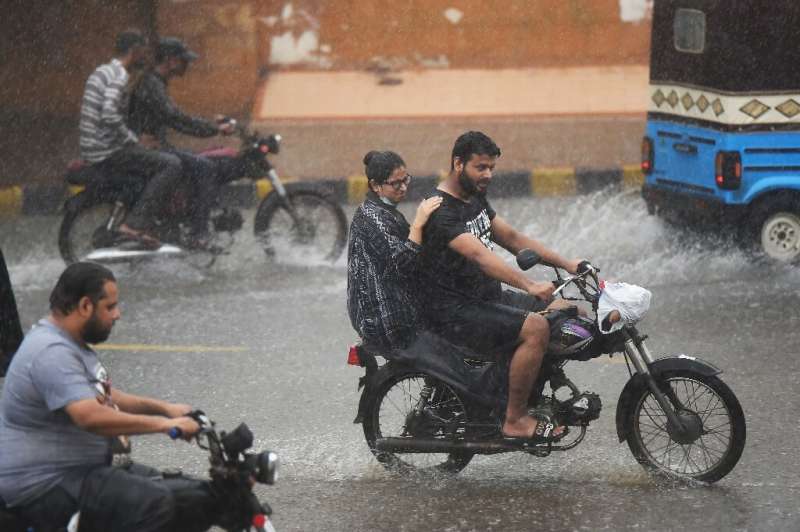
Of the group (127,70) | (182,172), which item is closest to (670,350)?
(182,172)

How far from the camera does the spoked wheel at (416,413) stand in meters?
5.94

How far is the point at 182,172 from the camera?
1051 centimetres

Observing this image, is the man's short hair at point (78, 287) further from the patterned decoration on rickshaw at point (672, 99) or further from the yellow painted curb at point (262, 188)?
the yellow painted curb at point (262, 188)

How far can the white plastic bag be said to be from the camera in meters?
5.59

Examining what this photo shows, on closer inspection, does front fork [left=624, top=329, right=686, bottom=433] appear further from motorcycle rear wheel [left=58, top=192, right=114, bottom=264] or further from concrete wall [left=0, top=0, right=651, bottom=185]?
concrete wall [left=0, top=0, right=651, bottom=185]

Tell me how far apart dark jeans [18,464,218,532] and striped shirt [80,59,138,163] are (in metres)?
6.41

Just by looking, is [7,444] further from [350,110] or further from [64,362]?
[350,110]

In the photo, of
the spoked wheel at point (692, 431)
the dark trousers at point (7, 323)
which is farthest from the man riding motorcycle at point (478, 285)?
the dark trousers at point (7, 323)

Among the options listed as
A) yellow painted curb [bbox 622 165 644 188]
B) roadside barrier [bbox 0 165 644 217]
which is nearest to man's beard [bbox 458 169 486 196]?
roadside barrier [bbox 0 165 644 217]

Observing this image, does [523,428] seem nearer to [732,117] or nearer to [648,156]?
[732,117]

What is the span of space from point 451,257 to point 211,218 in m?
5.16

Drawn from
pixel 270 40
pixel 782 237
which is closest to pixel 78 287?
pixel 782 237

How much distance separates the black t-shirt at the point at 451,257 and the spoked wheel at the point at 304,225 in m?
4.73

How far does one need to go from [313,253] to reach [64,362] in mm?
6559
